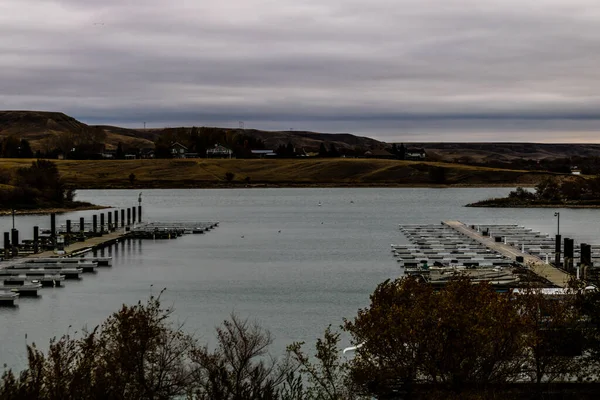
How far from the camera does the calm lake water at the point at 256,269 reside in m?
42.5

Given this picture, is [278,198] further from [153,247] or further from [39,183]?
[153,247]

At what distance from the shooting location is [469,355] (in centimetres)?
2453

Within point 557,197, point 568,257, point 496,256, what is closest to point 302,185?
point 557,197

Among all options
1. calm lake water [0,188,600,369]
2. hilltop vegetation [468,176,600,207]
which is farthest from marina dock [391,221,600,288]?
hilltop vegetation [468,176,600,207]

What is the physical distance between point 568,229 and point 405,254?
30.4 metres

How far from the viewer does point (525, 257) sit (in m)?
63.0

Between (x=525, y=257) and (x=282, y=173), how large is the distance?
419 feet

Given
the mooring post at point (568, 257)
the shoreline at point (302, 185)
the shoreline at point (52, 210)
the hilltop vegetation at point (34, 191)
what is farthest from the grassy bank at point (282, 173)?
the mooring post at point (568, 257)

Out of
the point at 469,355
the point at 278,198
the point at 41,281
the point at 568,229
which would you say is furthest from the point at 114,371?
the point at 278,198

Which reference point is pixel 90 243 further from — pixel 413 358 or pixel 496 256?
pixel 413 358

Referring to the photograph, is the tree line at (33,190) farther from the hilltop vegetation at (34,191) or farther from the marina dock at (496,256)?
the marina dock at (496,256)

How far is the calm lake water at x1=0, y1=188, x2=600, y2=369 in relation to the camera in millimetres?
42469

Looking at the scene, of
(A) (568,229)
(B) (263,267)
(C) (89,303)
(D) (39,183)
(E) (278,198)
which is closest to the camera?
(C) (89,303)

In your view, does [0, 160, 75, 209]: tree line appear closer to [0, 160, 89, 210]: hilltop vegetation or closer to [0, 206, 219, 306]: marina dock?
[0, 160, 89, 210]: hilltop vegetation
